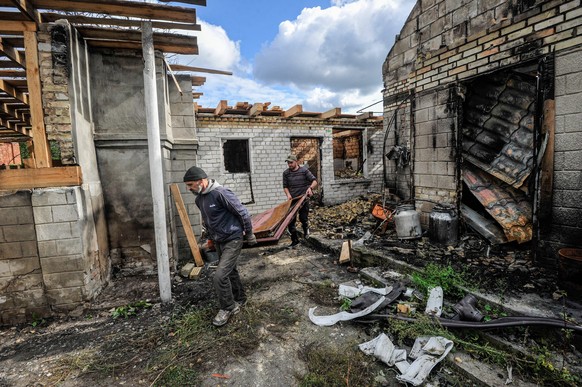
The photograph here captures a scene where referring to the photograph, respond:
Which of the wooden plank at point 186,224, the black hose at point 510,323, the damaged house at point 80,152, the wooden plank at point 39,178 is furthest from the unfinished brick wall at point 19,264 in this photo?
the black hose at point 510,323

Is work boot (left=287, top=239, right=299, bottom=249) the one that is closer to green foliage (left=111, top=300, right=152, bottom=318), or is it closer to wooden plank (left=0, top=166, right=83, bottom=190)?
green foliage (left=111, top=300, right=152, bottom=318)

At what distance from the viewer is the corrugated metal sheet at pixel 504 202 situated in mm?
4016

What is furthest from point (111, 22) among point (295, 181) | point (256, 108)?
point (256, 108)

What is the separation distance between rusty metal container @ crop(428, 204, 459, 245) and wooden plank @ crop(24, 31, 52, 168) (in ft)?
19.0

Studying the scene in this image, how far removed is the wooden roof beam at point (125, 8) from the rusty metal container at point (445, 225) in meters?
4.84

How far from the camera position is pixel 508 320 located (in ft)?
8.30

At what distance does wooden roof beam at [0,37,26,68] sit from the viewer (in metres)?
3.66

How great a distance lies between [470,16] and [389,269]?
4.12m

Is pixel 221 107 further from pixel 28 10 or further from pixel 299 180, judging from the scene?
pixel 28 10

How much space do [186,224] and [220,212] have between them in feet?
6.84

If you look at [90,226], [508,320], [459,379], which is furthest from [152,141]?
[508,320]

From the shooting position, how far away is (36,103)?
3518mm

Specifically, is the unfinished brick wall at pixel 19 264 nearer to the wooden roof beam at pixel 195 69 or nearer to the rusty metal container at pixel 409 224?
the wooden roof beam at pixel 195 69

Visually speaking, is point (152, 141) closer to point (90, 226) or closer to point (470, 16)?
point (90, 226)
